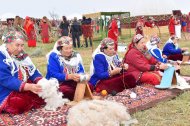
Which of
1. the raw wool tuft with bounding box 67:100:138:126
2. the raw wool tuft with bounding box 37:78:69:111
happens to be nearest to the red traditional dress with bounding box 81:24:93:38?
the raw wool tuft with bounding box 37:78:69:111

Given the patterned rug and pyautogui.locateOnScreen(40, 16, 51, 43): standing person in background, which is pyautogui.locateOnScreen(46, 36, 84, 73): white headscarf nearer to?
the patterned rug

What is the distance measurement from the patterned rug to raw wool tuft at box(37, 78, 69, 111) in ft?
0.31

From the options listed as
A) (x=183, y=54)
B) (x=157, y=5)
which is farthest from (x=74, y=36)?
(x=157, y=5)

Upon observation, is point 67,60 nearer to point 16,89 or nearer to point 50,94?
point 50,94

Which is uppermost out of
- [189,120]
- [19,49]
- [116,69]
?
[19,49]

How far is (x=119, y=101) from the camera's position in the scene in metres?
Answer: 5.33

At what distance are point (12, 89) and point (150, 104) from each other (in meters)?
2.01

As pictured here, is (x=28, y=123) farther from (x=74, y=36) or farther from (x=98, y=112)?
(x=74, y=36)

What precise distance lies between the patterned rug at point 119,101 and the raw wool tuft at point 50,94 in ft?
0.31

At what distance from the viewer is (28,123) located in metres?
4.30

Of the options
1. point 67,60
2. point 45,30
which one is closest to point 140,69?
point 67,60

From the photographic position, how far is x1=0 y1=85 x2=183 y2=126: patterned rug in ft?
14.3

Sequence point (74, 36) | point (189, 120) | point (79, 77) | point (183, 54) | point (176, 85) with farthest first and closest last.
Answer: point (74, 36)
point (183, 54)
point (176, 85)
point (79, 77)
point (189, 120)

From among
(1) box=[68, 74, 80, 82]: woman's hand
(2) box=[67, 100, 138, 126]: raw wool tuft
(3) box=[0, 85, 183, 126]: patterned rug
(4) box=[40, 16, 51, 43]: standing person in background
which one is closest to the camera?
(2) box=[67, 100, 138, 126]: raw wool tuft
